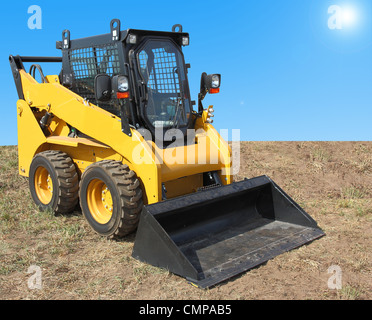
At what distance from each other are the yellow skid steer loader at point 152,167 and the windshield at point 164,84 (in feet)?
0.05

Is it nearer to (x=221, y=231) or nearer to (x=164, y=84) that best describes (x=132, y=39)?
(x=164, y=84)

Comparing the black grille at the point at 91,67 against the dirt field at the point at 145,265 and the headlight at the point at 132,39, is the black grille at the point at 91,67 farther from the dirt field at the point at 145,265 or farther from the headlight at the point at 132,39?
the dirt field at the point at 145,265

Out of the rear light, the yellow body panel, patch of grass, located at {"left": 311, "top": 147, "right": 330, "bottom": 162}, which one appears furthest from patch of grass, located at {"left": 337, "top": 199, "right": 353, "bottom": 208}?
the rear light

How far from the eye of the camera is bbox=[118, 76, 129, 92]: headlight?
5141 millimetres

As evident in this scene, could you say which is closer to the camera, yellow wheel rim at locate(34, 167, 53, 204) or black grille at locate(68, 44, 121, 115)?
black grille at locate(68, 44, 121, 115)

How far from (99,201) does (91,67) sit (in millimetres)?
1939

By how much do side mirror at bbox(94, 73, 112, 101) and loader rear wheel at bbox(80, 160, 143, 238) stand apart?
2.66 feet

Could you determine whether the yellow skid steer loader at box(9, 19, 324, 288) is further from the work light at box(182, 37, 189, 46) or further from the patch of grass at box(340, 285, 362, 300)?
the patch of grass at box(340, 285, 362, 300)

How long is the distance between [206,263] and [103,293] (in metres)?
1.11

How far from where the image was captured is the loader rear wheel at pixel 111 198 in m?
5.04

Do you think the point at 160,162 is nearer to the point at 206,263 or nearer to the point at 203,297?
the point at 206,263

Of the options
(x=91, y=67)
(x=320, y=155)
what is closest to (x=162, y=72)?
(x=91, y=67)

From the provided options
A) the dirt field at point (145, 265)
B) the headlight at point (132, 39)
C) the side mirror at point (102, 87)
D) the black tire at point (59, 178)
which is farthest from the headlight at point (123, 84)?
the dirt field at point (145, 265)
